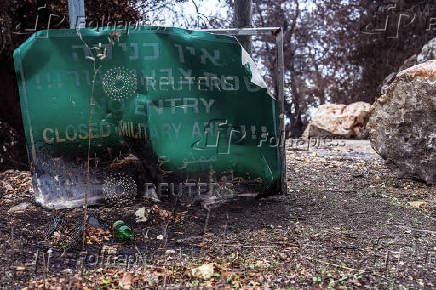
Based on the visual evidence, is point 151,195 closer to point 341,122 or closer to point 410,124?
point 410,124

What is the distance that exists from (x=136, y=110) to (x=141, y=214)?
77 cm

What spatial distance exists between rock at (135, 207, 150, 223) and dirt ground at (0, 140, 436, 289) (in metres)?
0.04

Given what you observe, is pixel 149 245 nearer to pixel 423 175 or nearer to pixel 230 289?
pixel 230 289

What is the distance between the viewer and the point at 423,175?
4.00m

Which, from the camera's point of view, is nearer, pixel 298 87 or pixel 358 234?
pixel 358 234

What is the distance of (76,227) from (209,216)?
3.08 ft

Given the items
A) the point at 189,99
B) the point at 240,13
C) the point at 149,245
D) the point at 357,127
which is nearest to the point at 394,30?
the point at 357,127

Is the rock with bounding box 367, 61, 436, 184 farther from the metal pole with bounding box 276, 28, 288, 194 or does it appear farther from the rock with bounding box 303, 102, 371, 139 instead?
the rock with bounding box 303, 102, 371, 139

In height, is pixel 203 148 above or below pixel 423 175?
above

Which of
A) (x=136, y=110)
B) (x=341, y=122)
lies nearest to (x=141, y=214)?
(x=136, y=110)

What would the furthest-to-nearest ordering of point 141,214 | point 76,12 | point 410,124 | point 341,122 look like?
point 341,122, point 76,12, point 410,124, point 141,214

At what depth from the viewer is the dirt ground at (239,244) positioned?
2107mm

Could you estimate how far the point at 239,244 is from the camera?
8.41 ft

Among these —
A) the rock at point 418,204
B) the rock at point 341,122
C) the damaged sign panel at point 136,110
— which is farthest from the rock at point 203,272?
the rock at point 341,122
